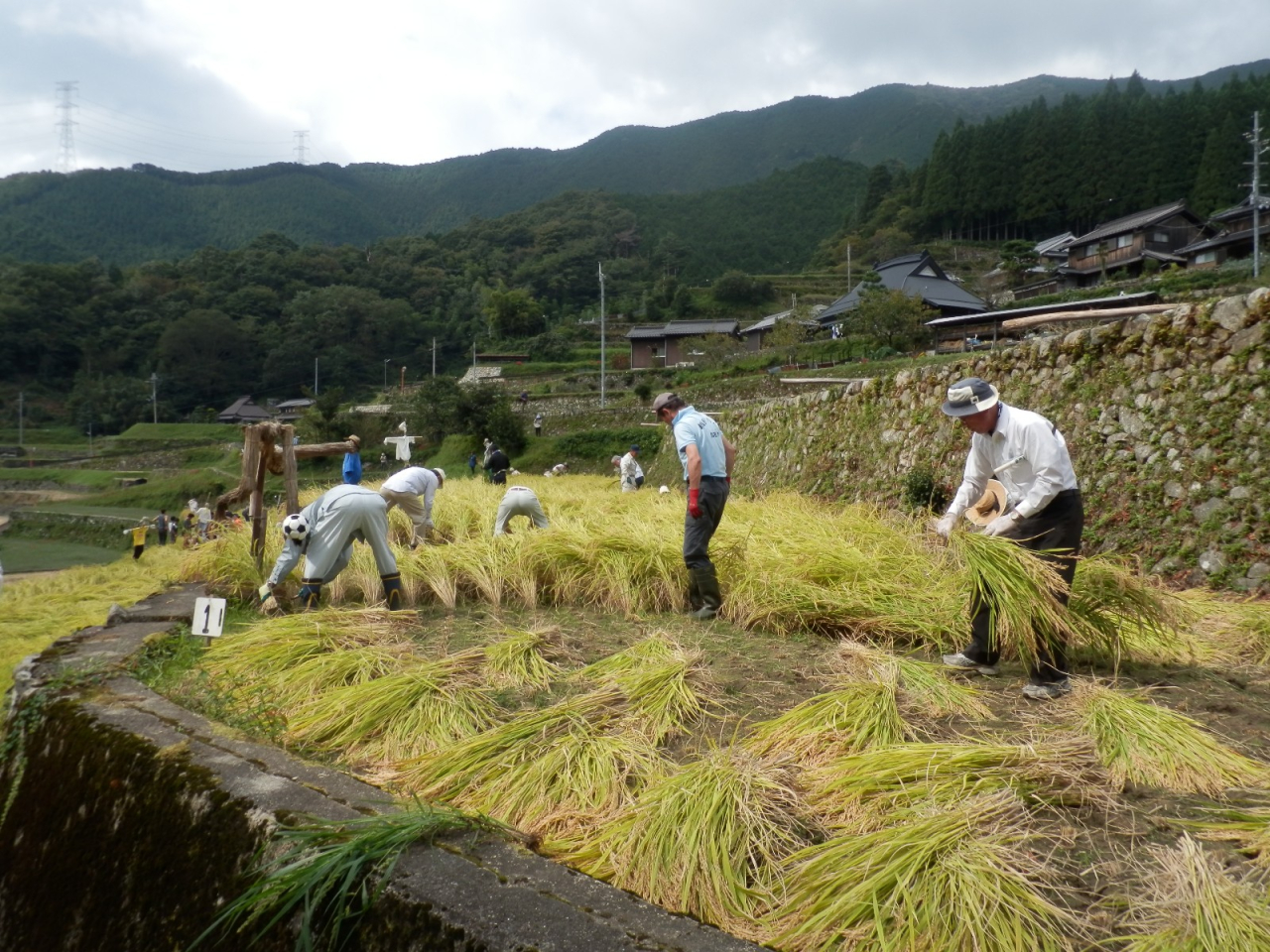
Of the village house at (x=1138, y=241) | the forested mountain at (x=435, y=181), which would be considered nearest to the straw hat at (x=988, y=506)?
the village house at (x=1138, y=241)

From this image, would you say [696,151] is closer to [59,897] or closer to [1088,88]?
[1088,88]

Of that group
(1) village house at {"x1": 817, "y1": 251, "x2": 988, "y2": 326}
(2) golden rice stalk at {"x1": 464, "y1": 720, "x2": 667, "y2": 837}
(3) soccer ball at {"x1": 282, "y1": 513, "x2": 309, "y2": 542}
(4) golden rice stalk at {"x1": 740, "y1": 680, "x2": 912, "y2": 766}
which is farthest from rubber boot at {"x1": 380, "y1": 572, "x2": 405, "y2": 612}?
(1) village house at {"x1": 817, "y1": 251, "x2": 988, "y2": 326}

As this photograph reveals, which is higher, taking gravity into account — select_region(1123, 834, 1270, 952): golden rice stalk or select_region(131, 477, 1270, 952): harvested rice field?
select_region(1123, 834, 1270, 952): golden rice stalk

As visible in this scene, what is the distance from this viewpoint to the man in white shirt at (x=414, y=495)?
6.78 m

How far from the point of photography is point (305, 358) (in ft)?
246

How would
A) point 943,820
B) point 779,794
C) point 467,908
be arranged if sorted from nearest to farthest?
point 467,908 < point 943,820 < point 779,794

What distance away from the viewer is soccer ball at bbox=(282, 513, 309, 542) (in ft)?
15.1

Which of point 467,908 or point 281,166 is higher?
point 281,166

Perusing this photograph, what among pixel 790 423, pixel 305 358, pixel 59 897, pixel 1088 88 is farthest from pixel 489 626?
pixel 1088 88

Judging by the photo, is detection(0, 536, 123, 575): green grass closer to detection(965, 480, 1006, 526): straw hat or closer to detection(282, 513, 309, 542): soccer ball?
detection(282, 513, 309, 542): soccer ball

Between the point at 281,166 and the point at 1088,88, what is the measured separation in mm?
197335

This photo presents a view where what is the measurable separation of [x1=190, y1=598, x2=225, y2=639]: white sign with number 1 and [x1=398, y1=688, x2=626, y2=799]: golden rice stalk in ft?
6.94

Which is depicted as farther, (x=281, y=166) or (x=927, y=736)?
(x=281, y=166)

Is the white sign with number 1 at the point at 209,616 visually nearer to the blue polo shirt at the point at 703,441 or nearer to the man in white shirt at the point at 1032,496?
the blue polo shirt at the point at 703,441
